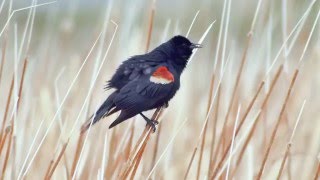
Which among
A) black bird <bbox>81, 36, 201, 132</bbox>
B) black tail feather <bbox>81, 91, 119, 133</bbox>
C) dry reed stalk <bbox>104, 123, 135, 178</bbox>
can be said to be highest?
black bird <bbox>81, 36, 201, 132</bbox>

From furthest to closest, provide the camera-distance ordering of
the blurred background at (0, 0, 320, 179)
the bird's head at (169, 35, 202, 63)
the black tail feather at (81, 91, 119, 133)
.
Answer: the bird's head at (169, 35, 202, 63)
the blurred background at (0, 0, 320, 179)
the black tail feather at (81, 91, 119, 133)

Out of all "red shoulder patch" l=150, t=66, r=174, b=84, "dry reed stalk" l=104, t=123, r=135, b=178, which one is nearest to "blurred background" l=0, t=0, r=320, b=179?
"dry reed stalk" l=104, t=123, r=135, b=178

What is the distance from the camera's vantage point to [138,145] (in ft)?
6.65

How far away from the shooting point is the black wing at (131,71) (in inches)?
92.3

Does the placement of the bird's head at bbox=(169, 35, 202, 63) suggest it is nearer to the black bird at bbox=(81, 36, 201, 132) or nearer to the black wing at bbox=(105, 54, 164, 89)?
the black bird at bbox=(81, 36, 201, 132)

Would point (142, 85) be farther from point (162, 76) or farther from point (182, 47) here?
point (182, 47)

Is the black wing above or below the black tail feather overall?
above

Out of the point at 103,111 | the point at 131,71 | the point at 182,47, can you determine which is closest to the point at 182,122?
the point at 182,47

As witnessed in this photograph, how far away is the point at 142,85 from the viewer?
2.30 metres

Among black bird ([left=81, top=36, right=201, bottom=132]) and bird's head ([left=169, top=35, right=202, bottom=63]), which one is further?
bird's head ([left=169, top=35, right=202, bottom=63])

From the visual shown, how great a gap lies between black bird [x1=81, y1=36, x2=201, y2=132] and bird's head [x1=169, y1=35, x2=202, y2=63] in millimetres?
41

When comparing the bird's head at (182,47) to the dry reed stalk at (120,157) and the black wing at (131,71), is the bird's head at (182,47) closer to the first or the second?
the black wing at (131,71)

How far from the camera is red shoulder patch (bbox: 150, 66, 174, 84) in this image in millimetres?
2316

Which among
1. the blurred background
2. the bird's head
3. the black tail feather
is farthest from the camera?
the bird's head
